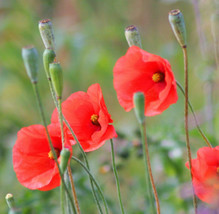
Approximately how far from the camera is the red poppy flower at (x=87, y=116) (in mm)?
609

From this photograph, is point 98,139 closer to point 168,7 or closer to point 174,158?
point 174,158

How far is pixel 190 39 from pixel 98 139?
5.98ft

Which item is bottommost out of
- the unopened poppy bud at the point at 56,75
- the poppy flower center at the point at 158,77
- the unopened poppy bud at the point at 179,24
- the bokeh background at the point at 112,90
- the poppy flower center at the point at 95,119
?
A: the bokeh background at the point at 112,90

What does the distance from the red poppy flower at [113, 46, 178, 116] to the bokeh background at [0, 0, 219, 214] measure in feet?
0.50

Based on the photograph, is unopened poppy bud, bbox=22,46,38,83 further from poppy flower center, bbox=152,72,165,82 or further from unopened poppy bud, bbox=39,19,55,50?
poppy flower center, bbox=152,72,165,82

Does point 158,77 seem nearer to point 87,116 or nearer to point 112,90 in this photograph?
point 87,116

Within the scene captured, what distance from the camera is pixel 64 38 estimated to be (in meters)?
1.68

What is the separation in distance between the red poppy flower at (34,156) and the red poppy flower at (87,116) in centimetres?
3

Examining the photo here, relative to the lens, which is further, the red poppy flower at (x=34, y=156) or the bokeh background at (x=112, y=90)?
the bokeh background at (x=112, y=90)

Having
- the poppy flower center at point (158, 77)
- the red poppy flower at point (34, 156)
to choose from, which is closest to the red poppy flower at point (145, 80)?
the poppy flower center at point (158, 77)

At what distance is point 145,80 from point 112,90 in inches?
55.2

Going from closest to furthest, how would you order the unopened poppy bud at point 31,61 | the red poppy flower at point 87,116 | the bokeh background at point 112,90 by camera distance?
the unopened poppy bud at point 31,61, the red poppy flower at point 87,116, the bokeh background at point 112,90

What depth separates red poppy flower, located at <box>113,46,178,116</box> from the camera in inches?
22.2

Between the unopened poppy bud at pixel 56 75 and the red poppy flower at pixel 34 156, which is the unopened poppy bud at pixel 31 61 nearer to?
the unopened poppy bud at pixel 56 75
